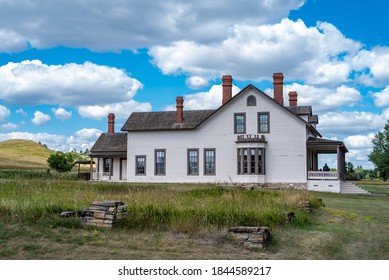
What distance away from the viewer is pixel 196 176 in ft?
127

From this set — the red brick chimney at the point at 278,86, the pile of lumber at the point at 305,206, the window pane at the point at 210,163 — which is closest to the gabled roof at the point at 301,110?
the red brick chimney at the point at 278,86

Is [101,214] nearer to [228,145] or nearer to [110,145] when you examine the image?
[228,145]

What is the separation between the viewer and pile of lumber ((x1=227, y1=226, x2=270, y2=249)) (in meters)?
10.8

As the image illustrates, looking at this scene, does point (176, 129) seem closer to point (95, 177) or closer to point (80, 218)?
point (95, 177)

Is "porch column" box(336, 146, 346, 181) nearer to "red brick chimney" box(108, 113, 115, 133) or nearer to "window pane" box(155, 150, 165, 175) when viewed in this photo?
"window pane" box(155, 150, 165, 175)

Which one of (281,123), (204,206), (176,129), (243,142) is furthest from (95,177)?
(204,206)

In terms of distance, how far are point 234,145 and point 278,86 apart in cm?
615

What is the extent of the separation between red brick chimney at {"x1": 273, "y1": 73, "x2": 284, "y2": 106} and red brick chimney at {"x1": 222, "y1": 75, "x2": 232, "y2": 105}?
3.79 m

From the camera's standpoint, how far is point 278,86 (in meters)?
38.2

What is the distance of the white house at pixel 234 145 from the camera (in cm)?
3603

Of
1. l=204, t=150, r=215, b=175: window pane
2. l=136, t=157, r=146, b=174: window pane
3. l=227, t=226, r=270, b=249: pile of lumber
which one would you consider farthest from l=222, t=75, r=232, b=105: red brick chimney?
l=227, t=226, r=270, b=249: pile of lumber

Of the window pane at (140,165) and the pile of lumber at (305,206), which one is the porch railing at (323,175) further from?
the pile of lumber at (305,206)

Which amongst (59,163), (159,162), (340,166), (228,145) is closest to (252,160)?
(228,145)
